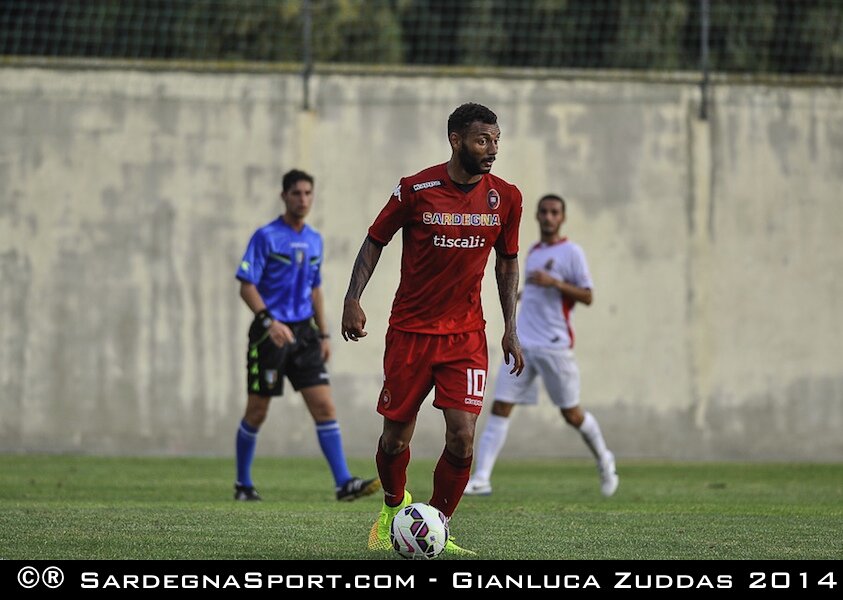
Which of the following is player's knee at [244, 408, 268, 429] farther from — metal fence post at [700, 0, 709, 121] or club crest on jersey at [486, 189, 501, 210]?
metal fence post at [700, 0, 709, 121]

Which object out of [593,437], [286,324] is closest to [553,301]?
[593,437]

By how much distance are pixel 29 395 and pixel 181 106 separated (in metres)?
3.29

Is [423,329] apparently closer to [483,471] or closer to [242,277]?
[242,277]

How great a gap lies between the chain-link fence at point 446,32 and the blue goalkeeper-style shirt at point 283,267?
5.38 m

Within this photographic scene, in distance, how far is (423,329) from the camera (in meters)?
6.85

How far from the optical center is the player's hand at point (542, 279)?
1109 cm

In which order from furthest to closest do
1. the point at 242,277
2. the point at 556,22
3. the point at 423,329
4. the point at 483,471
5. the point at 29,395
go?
the point at 556,22, the point at 29,395, the point at 483,471, the point at 242,277, the point at 423,329

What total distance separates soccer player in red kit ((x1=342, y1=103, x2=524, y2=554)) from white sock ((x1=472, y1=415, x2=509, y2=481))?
4089 millimetres

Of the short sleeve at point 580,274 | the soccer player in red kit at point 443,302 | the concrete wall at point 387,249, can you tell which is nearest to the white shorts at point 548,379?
the short sleeve at point 580,274

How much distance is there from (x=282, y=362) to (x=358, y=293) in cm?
342

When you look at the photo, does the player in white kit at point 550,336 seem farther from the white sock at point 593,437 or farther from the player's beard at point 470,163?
the player's beard at point 470,163

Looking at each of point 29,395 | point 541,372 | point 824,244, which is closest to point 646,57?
point 824,244
